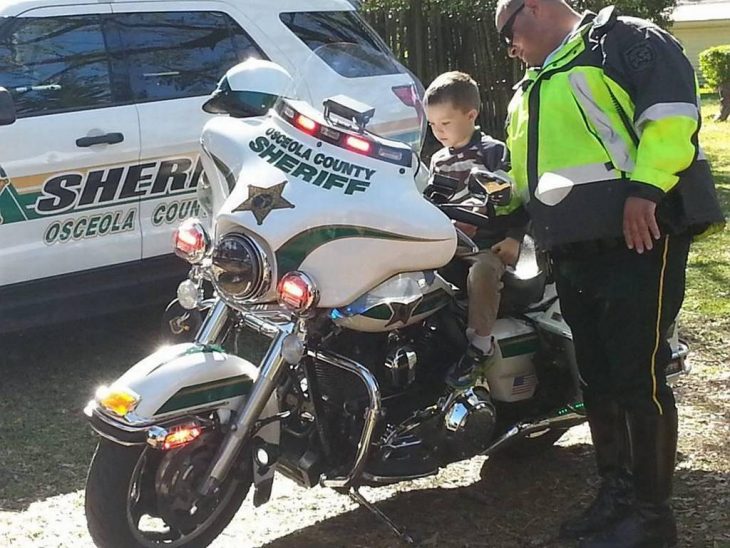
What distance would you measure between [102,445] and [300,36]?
11.9 feet

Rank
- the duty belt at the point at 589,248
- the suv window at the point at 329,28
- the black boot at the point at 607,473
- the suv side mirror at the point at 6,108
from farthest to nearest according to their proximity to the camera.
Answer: the suv window at the point at 329,28, the suv side mirror at the point at 6,108, the black boot at the point at 607,473, the duty belt at the point at 589,248

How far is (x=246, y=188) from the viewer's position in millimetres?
3305

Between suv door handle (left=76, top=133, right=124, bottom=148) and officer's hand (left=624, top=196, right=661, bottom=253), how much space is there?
2907mm

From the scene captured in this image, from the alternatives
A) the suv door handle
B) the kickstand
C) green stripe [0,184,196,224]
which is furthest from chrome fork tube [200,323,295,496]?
the suv door handle

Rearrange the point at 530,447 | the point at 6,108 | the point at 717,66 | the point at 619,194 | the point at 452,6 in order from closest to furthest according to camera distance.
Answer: the point at 619,194 → the point at 530,447 → the point at 6,108 → the point at 452,6 → the point at 717,66

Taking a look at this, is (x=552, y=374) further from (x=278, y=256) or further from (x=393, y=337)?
(x=278, y=256)

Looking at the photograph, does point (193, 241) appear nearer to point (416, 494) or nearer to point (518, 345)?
point (518, 345)

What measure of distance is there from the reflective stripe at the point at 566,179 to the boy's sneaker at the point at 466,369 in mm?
582

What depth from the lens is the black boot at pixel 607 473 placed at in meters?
3.87

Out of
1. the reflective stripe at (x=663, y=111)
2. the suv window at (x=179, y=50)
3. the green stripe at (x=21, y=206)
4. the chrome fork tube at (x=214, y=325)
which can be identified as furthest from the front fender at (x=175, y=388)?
the suv window at (x=179, y=50)

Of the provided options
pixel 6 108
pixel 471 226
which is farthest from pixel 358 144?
pixel 6 108

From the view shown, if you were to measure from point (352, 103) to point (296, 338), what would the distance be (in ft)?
2.51

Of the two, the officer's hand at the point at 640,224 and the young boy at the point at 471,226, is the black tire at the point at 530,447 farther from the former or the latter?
the officer's hand at the point at 640,224

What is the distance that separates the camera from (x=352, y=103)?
3521 millimetres
